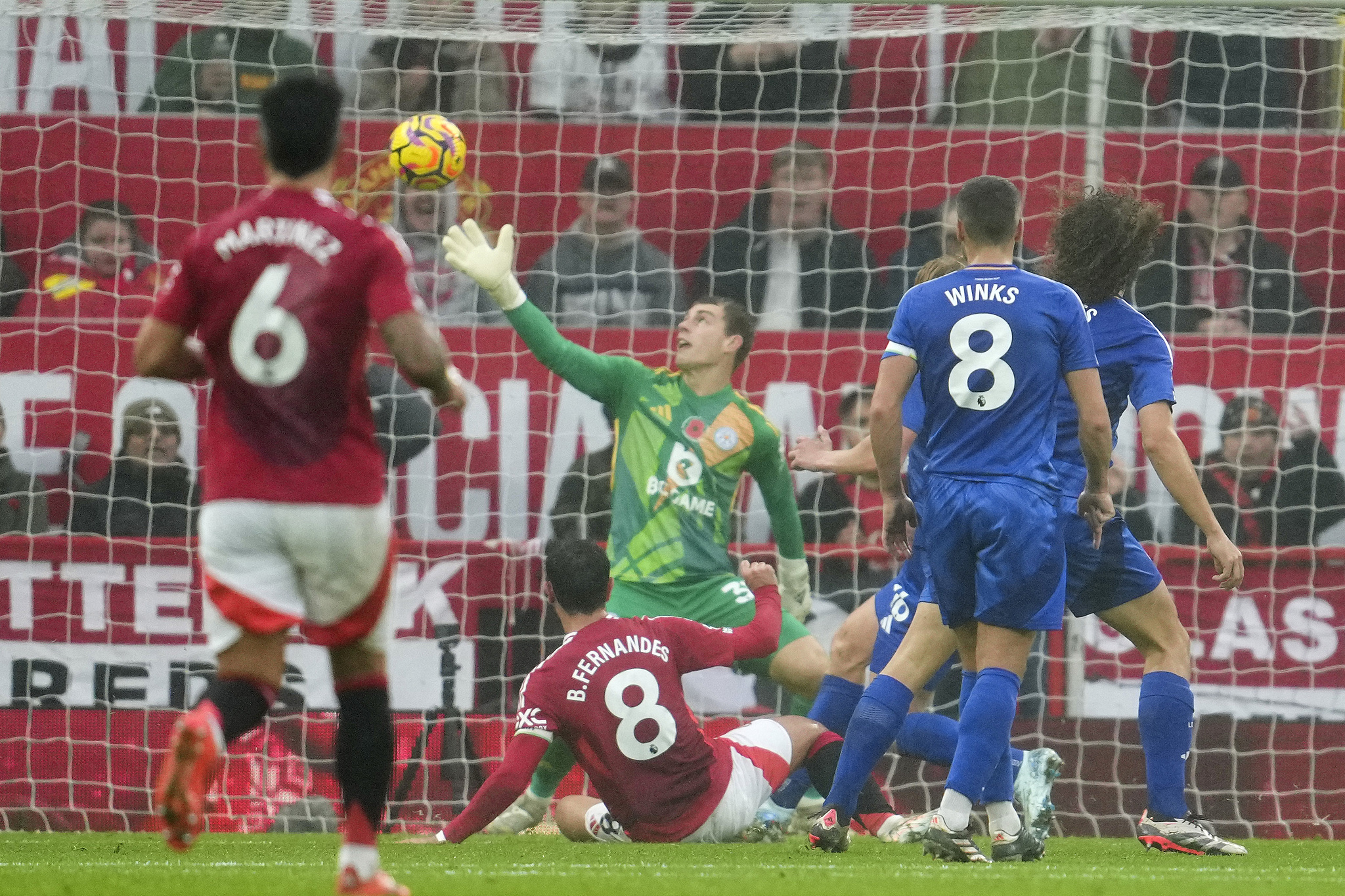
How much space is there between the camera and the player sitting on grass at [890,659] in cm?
518

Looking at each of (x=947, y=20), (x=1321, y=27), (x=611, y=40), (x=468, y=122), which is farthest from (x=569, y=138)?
(x=1321, y=27)

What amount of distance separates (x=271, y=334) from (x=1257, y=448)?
552 centimetres

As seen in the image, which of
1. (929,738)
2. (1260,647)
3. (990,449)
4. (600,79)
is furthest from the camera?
(600,79)

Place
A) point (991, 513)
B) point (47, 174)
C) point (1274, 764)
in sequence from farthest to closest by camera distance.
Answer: point (47, 174) → point (1274, 764) → point (991, 513)

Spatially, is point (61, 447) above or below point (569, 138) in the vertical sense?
below

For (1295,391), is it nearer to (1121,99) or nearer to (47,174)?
(1121,99)

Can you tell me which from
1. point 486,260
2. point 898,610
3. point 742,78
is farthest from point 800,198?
point 898,610

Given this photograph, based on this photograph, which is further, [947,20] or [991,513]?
[947,20]

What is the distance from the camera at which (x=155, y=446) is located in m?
7.47

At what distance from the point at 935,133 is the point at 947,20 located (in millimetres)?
632

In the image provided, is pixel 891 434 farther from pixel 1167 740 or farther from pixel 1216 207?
pixel 1216 207

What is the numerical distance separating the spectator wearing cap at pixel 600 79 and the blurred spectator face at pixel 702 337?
2.49m

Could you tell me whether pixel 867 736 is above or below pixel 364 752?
below

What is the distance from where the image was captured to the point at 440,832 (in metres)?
5.07
